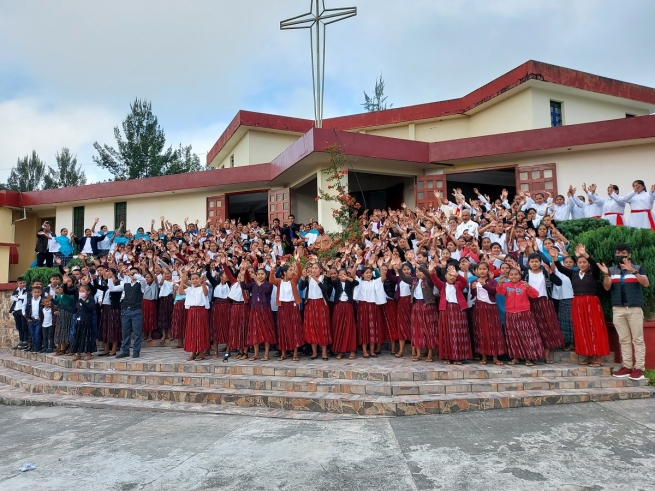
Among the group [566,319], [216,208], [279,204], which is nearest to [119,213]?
[216,208]

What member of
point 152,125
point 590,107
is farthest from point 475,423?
point 152,125

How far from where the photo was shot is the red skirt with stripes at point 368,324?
7.07 metres

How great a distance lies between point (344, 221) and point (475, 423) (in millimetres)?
6988

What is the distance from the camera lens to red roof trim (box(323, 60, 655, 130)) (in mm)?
12945

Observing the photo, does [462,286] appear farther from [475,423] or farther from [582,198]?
[582,198]

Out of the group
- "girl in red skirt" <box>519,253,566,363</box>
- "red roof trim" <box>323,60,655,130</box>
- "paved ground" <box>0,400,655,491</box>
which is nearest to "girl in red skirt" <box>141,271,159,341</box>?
"paved ground" <box>0,400,655,491</box>

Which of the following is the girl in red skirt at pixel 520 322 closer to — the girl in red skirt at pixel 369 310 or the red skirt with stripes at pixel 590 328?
the red skirt with stripes at pixel 590 328

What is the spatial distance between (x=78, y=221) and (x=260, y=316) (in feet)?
42.6

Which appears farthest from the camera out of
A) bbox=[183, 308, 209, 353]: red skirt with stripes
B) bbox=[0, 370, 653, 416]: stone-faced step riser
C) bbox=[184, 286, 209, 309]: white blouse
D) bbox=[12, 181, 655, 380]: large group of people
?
bbox=[184, 286, 209, 309]: white blouse

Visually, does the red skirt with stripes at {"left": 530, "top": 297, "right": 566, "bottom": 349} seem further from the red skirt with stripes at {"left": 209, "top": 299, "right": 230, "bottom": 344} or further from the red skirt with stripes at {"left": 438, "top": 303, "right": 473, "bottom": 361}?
the red skirt with stripes at {"left": 209, "top": 299, "right": 230, "bottom": 344}

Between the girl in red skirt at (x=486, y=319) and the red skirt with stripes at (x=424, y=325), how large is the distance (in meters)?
0.54

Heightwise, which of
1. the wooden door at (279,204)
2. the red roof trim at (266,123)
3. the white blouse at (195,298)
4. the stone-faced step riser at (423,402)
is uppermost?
the red roof trim at (266,123)

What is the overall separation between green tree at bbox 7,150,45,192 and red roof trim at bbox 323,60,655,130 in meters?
27.1

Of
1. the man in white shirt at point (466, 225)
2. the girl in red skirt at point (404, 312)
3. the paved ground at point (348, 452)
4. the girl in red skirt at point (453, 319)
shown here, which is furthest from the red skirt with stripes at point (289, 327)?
the man in white shirt at point (466, 225)
